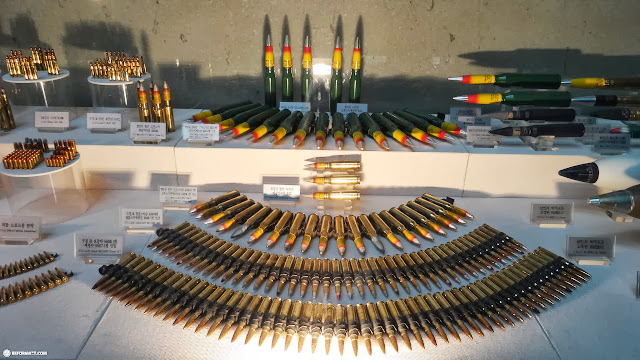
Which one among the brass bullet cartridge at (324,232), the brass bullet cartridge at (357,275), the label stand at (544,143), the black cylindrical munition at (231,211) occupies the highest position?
the label stand at (544,143)

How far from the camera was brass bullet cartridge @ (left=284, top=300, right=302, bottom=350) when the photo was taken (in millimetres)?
2002

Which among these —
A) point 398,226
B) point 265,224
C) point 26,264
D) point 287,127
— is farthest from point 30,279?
Result: point 398,226

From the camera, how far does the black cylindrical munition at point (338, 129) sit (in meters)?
3.13

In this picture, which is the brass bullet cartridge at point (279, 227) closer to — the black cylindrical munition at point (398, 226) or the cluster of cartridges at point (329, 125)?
the cluster of cartridges at point (329, 125)

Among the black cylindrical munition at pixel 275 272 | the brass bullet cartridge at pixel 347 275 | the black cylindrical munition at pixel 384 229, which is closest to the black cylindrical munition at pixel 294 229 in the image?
the black cylindrical munition at pixel 275 272

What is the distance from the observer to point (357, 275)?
2.39 m

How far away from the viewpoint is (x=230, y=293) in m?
2.26

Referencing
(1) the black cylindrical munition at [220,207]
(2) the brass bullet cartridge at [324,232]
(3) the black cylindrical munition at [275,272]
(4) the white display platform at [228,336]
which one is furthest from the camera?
(1) the black cylindrical munition at [220,207]

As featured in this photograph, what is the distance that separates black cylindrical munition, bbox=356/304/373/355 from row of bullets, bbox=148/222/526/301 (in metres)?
0.14

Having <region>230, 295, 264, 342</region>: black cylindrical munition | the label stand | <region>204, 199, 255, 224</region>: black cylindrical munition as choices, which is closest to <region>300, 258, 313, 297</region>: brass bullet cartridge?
<region>230, 295, 264, 342</region>: black cylindrical munition

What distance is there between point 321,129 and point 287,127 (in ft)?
0.86

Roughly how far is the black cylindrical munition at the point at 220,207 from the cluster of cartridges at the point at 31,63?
182cm

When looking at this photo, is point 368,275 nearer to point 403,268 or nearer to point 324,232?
point 403,268

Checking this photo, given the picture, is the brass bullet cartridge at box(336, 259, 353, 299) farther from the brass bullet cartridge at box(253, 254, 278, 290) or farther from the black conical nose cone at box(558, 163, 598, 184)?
the black conical nose cone at box(558, 163, 598, 184)
